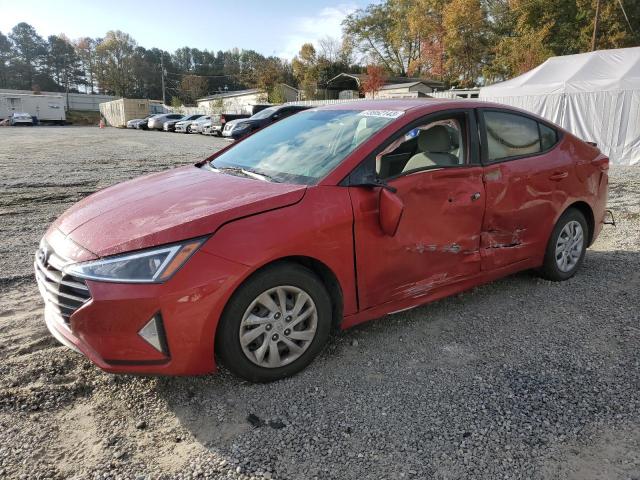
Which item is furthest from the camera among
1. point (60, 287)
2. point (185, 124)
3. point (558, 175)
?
point (185, 124)

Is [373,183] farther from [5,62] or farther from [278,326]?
[5,62]

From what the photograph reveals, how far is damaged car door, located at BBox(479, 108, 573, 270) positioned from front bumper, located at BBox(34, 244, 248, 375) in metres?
2.11

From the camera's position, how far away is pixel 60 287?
2.43 meters

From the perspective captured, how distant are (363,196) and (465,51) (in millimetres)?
45028

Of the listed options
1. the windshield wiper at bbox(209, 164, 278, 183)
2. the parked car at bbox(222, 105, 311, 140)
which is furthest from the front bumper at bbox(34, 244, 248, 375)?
the parked car at bbox(222, 105, 311, 140)

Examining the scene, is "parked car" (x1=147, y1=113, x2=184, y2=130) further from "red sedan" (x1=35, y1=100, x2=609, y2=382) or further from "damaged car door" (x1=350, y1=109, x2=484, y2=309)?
"damaged car door" (x1=350, y1=109, x2=484, y2=309)

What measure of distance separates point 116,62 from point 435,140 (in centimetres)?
10538

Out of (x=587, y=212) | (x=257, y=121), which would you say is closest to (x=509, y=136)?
(x=587, y=212)

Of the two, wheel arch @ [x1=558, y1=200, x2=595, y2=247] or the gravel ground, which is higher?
wheel arch @ [x1=558, y1=200, x2=595, y2=247]

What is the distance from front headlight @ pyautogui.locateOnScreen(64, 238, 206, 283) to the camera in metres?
2.30

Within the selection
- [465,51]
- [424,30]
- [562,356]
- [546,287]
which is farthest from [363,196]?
[424,30]

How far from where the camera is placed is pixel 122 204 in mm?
2898

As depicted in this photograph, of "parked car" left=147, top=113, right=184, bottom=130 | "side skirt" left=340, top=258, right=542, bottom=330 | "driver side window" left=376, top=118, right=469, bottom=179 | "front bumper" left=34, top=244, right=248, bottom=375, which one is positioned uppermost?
"parked car" left=147, top=113, right=184, bottom=130

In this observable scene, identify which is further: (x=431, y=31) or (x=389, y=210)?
(x=431, y=31)
